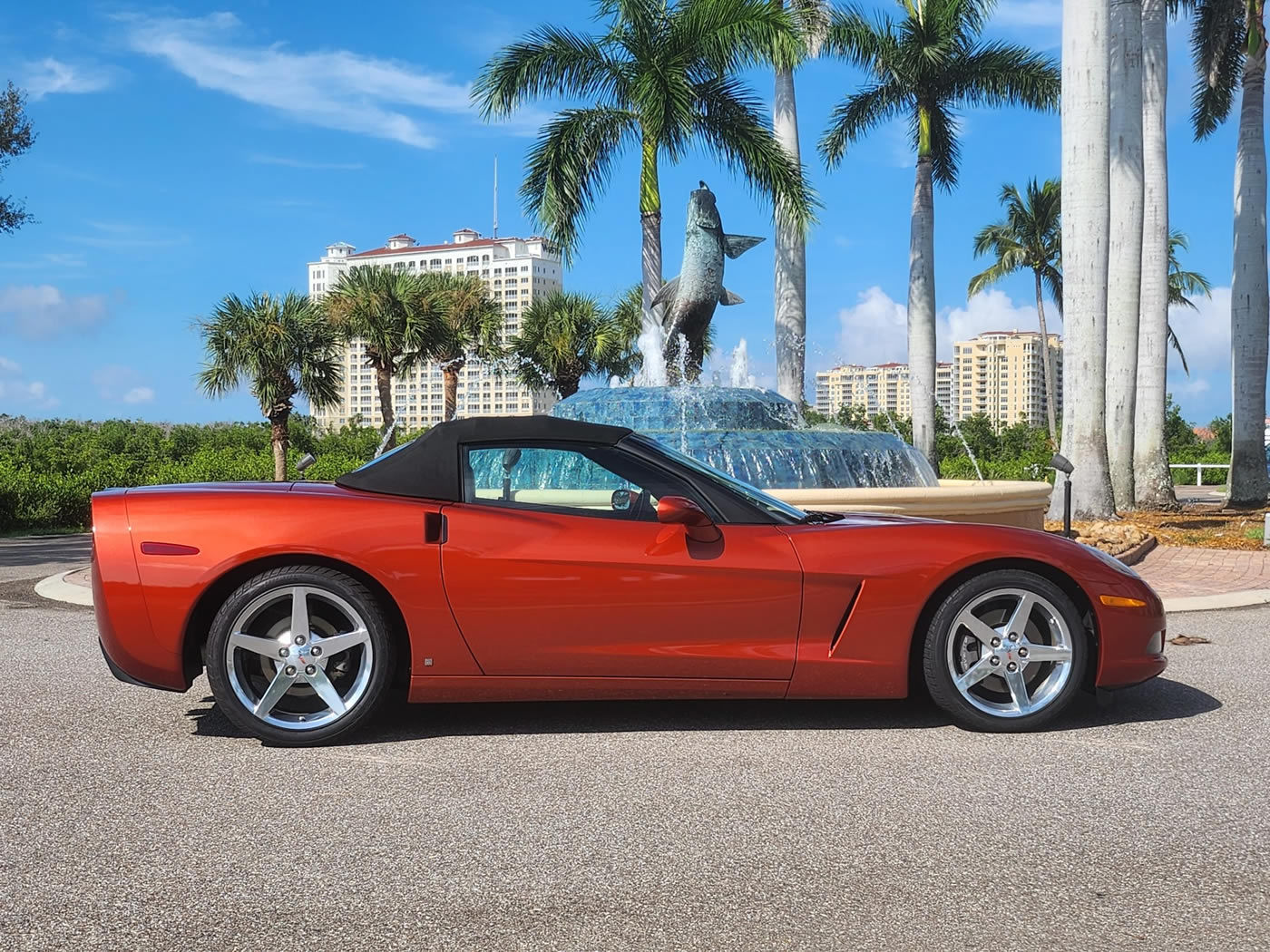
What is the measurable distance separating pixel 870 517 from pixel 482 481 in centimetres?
165

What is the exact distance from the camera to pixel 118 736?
4.71m

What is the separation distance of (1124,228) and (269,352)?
20.7m

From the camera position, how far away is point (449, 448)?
4676mm

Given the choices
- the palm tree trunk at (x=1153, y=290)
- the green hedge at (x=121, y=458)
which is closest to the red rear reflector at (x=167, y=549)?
the green hedge at (x=121, y=458)

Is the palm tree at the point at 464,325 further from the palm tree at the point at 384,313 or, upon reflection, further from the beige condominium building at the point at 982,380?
the beige condominium building at the point at 982,380

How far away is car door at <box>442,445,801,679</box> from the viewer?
4434mm

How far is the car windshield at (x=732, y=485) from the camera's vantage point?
472 cm

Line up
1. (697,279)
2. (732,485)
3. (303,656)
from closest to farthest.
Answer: (303,656) < (732,485) < (697,279)

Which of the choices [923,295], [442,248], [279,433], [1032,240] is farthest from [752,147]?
[442,248]

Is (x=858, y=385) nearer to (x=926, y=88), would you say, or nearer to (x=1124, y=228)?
(x=926, y=88)

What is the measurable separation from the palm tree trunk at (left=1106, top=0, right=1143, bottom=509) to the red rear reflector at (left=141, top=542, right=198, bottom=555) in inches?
656

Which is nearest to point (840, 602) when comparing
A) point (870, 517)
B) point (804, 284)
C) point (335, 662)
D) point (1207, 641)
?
point (870, 517)

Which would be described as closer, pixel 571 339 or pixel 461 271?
pixel 571 339

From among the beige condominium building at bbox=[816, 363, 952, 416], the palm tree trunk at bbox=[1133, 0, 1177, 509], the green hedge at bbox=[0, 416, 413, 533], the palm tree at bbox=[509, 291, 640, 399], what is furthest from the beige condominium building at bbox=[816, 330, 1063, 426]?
the palm tree trunk at bbox=[1133, 0, 1177, 509]
